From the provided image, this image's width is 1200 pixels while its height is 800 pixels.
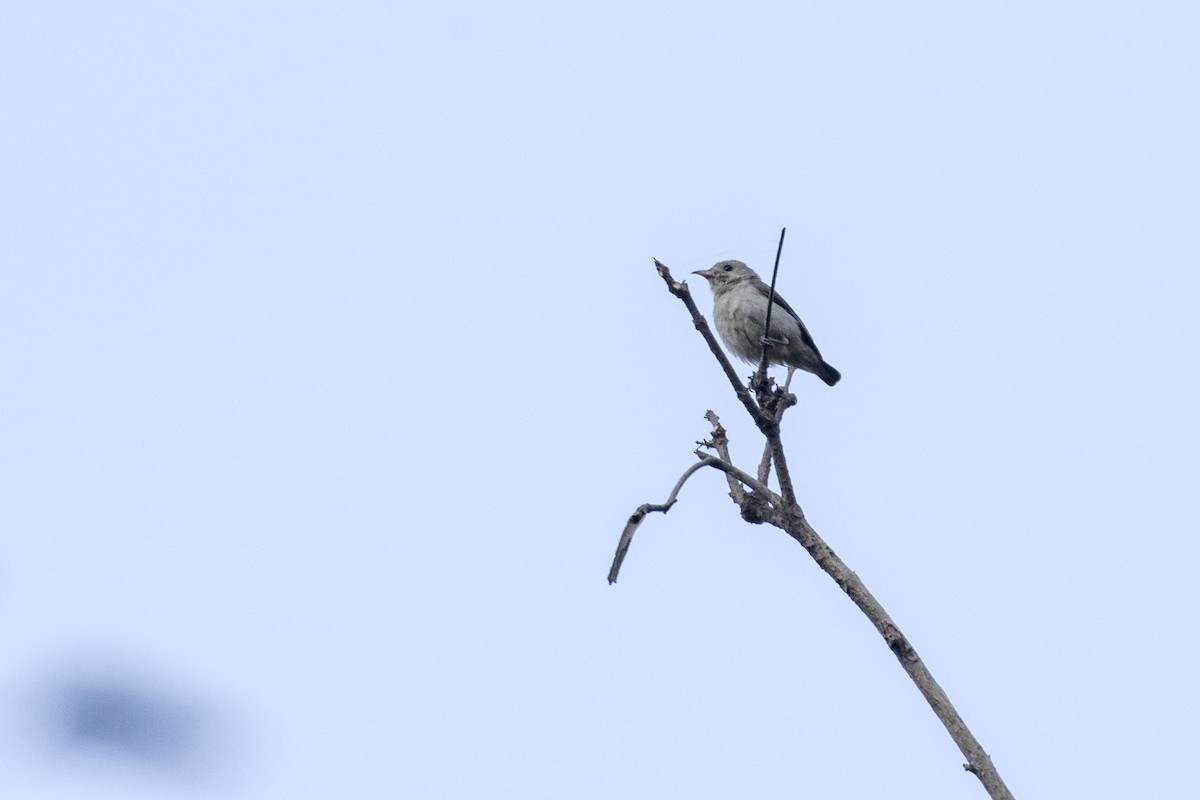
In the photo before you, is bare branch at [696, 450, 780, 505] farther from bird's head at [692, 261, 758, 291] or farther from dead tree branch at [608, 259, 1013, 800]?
bird's head at [692, 261, 758, 291]

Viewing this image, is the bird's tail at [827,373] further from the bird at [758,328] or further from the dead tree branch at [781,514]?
the dead tree branch at [781,514]

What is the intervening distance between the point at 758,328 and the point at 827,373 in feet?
3.21

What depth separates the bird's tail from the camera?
1173cm

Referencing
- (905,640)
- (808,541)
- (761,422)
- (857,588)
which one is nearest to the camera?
(905,640)

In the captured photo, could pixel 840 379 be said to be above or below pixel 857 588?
above

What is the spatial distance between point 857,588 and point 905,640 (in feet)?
1.26

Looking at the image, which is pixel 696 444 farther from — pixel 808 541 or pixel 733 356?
pixel 733 356

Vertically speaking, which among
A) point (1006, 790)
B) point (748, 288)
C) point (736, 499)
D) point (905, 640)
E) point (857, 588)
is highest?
point (748, 288)

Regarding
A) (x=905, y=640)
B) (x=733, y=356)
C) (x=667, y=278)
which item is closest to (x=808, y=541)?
(x=905, y=640)

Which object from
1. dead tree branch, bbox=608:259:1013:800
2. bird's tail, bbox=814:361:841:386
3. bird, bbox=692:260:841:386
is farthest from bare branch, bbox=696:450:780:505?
bird's tail, bbox=814:361:841:386

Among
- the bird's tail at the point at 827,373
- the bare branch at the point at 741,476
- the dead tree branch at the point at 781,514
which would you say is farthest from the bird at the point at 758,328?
the bare branch at the point at 741,476

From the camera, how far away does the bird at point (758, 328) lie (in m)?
11.2

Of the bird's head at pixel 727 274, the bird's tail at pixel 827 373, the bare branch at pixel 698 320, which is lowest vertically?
the bare branch at pixel 698 320

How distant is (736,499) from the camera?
630 centimetres
